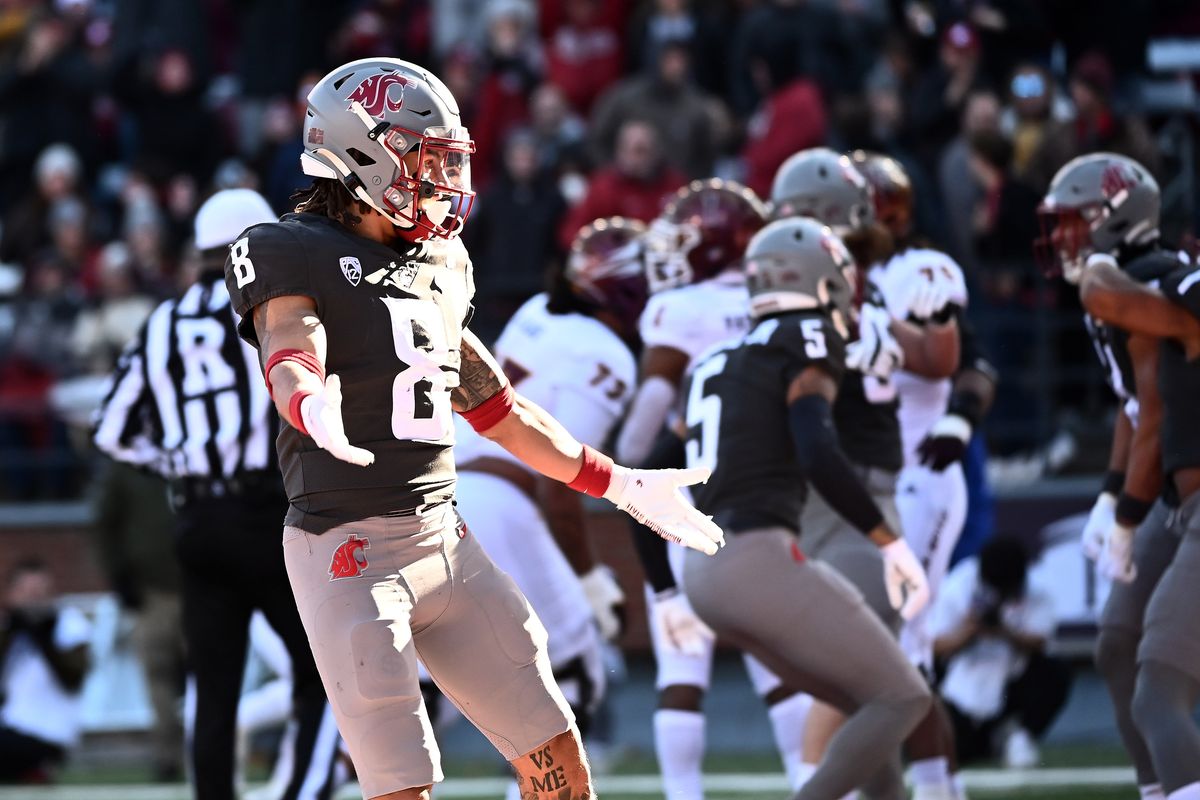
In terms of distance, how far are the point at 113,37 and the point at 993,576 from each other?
329 inches

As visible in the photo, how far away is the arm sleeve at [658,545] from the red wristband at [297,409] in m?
2.54

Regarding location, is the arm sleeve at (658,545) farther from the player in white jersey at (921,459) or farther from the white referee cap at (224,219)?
the white referee cap at (224,219)

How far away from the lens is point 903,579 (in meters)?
5.82

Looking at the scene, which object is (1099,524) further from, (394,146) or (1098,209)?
(394,146)

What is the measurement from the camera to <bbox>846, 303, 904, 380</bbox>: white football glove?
6.29 metres

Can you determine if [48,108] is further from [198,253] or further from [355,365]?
[355,365]

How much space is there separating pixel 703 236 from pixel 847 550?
4.72 feet

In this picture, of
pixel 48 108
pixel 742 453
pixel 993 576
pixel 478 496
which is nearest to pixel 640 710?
pixel 993 576

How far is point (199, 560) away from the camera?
6.31 metres

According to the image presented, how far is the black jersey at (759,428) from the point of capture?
18.4ft

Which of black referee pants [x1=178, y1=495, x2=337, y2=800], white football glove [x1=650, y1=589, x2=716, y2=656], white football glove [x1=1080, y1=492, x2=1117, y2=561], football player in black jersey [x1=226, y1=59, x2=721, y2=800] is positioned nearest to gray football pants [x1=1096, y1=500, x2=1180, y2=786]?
white football glove [x1=1080, y1=492, x2=1117, y2=561]

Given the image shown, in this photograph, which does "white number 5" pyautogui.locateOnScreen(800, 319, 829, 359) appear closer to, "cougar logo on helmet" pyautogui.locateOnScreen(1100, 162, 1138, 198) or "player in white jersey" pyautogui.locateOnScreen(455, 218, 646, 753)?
"cougar logo on helmet" pyautogui.locateOnScreen(1100, 162, 1138, 198)

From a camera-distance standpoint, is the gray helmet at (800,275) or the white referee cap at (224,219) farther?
the white referee cap at (224,219)

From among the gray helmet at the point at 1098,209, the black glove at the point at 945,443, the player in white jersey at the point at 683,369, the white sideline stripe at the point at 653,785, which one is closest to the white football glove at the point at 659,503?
the player in white jersey at the point at 683,369
